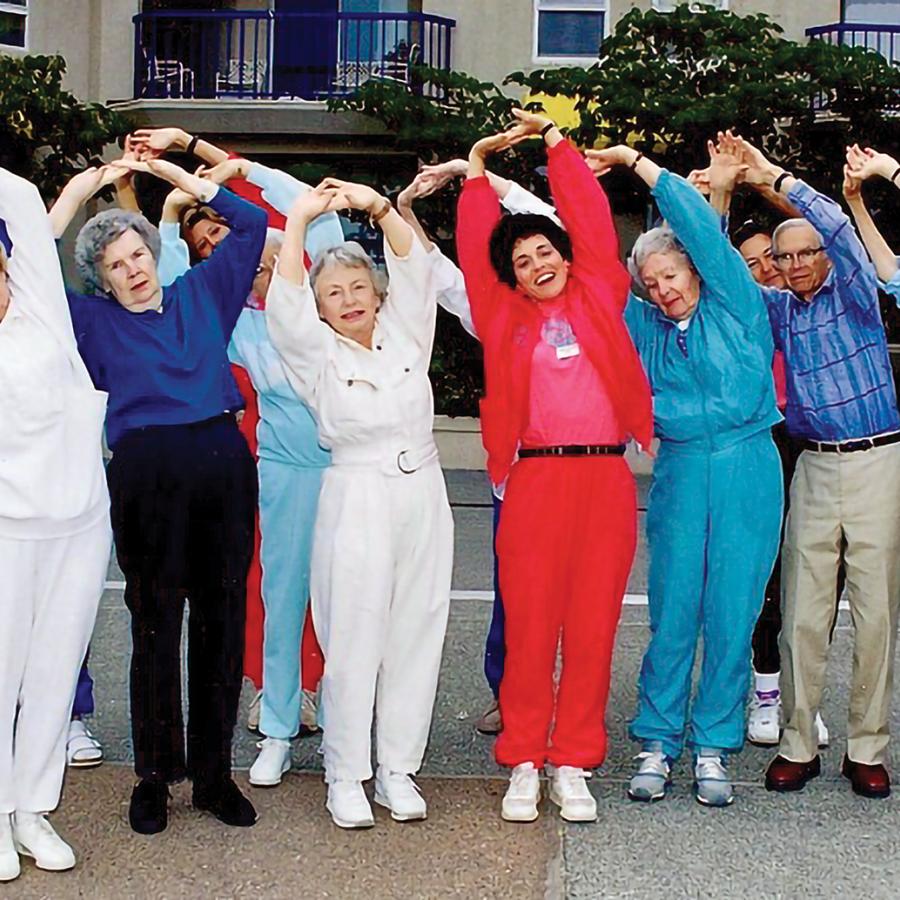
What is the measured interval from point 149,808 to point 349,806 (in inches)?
23.2

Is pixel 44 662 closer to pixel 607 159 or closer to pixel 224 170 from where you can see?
pixel 224 170

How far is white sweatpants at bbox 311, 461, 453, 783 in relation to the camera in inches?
163

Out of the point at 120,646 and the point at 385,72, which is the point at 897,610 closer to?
the point at 120,646

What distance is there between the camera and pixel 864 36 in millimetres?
16062

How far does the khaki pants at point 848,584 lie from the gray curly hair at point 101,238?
218 centimetres

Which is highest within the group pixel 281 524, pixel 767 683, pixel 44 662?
pixel 281 524

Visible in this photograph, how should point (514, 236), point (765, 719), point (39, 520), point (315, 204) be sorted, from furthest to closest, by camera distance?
point (765, 719)
point (514, 236)
point (315, 204)
point (39, 520)

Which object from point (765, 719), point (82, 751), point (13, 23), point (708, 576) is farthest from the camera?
point (13, 23)

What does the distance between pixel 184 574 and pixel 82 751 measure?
1081 mm

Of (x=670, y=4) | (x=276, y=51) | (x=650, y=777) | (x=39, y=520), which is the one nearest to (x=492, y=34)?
(x=670, y=4)

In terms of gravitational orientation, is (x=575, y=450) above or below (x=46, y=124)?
below

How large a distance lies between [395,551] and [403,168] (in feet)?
40.0

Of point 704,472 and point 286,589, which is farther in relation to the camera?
point 286,589

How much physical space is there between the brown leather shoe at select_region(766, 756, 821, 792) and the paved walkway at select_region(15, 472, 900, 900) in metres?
0.05
